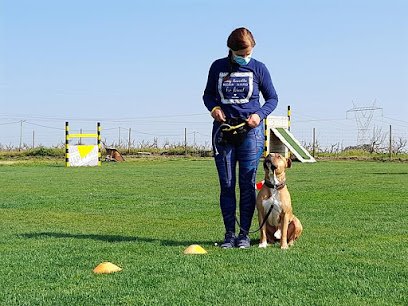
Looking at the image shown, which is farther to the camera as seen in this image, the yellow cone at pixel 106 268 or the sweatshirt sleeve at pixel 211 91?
the sweatshirt sleeve at pixel 211 91

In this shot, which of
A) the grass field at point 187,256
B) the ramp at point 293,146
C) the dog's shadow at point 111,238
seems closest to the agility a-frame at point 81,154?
the ramp at point 293,146

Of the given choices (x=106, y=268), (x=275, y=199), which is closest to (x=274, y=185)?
(x=275, y=199)

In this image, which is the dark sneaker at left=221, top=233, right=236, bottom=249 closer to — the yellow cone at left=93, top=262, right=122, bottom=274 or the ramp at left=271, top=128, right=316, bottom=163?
the yellow cone at left=93, top=262, right=122, bottom=274

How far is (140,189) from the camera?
45.9 feet

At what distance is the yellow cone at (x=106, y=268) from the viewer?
16.2 feet

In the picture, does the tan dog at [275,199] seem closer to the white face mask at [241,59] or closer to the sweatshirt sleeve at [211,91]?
the sweatshirt sleeve at [211,91]

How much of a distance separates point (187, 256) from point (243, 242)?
2.66 ft

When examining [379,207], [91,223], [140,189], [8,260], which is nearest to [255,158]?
[8,260]

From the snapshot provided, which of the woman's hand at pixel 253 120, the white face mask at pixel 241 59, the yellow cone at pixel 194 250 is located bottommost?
the yellow cone at pixel 194 250

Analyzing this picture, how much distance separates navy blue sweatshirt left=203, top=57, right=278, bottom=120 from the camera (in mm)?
6078

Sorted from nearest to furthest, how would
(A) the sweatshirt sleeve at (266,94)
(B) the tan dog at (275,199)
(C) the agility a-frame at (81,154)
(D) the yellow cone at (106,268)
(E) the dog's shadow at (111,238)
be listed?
1. (D) the yellow cone at (106,268)
2. (B) the tan dog at (275,199)
3. (A) the sweatshirt sleeve at (266,94)
4. (E) the dog's shadow at (111,238)
5. (C) the agility a-frame at (81,154)

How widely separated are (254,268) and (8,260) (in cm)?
212

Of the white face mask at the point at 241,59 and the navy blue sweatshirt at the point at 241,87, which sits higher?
the white face mask at the point at 241,59

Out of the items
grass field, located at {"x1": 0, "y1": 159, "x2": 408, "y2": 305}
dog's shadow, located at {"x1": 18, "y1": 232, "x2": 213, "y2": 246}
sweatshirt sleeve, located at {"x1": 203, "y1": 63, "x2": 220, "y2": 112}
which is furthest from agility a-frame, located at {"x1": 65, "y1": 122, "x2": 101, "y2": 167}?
sweatshirt sleeve, located at {"x1": 203, "y1": 63, "x2": 220, "y2": 112}
